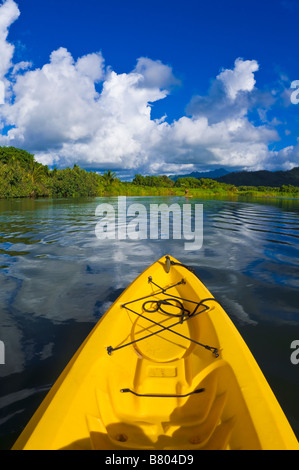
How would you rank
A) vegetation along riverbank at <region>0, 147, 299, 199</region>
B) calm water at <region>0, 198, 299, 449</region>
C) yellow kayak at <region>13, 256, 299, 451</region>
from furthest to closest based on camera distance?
vegetation along riverbank at <region>0, 147, 299, 199</region> < calm water at <region>0, 198, 299, 449</region> < yellow kayak at <region>13, 256, 299, 451</region>

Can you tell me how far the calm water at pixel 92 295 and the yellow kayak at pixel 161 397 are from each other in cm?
84

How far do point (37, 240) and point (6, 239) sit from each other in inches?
45.3

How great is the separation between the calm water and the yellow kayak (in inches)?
32.9

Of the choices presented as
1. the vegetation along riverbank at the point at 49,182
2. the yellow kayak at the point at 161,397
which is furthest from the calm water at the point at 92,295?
the vegetation along riverbank at the point at 49,182

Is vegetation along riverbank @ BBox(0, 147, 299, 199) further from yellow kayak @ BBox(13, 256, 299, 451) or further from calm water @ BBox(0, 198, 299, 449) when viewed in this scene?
yellow kayak @ BBox(13, 256, 299, 451)

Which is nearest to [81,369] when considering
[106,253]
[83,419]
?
[83,419]

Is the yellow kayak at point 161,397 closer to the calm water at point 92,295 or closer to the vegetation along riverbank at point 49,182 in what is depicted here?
the calm water at point 92,295

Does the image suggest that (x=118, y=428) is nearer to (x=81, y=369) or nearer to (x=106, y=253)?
(x=81, y=369)

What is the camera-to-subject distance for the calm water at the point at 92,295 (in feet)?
8.97

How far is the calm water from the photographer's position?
2.73 m

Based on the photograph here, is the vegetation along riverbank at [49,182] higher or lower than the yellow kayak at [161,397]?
higher

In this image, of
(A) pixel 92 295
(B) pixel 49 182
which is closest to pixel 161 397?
(A) pixel 92 295

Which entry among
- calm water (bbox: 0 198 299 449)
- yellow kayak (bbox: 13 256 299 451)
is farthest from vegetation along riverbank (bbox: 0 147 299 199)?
yellow kayak (bbox: 13 256 299 451)

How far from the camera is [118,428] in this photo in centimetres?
189
